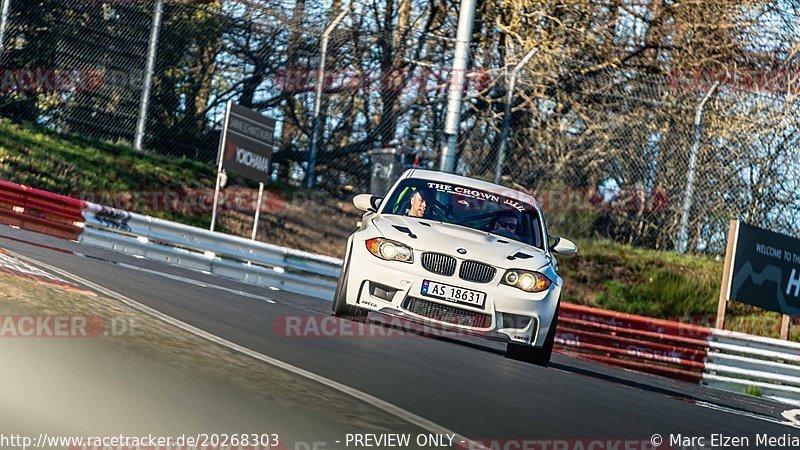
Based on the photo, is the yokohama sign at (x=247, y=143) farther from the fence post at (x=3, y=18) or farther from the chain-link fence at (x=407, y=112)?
the fence post at (x=3, y=18)

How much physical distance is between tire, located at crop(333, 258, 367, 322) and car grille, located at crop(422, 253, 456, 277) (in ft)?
2.13

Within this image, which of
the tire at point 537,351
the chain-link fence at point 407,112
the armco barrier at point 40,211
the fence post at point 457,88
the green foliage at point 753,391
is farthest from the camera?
the chain-link fence at point 407,112

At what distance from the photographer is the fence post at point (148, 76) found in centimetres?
1786

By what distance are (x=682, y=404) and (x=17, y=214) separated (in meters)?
10.5

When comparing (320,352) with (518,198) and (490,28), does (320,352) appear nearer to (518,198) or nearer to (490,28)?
(518,198)

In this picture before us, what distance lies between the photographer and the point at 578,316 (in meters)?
14.4

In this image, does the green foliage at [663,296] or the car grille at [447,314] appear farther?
the green foliage at [663,296]

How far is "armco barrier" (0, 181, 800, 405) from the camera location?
13.8 m

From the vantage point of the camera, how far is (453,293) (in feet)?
28.7

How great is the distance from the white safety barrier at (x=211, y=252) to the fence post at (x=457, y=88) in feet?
9.75

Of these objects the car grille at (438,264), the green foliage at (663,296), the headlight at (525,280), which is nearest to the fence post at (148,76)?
the green foliage at (663,296)
